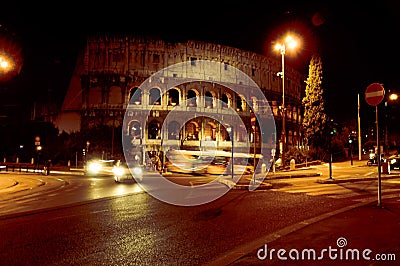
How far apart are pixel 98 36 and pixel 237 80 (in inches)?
827

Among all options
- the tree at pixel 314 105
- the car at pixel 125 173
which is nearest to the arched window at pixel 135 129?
the tree at pixel 314 105

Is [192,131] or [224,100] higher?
[224,100]

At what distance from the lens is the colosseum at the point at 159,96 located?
45.5 m

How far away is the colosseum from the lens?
45531 millimetres

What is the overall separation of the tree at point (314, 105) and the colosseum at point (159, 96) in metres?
4.63

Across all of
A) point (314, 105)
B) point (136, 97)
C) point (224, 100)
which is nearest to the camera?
point (314, 105)

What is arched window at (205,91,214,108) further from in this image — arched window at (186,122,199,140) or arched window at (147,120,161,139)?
arched window at (147,120,161,139)

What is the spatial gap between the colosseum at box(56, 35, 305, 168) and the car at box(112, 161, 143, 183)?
2246cm

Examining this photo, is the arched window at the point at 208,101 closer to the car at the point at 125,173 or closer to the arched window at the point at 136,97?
the arched window at the point at 136,97

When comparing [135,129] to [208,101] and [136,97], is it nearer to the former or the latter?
[136,97]

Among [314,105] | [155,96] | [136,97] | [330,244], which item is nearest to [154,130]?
[155,96]

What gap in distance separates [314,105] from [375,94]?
33766 millimetres

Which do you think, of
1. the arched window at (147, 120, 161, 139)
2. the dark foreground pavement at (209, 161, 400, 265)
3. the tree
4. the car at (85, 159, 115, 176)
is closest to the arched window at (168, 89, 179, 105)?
the arched window at (147, 120, 161, 139)

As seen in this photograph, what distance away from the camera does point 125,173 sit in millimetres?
20062
